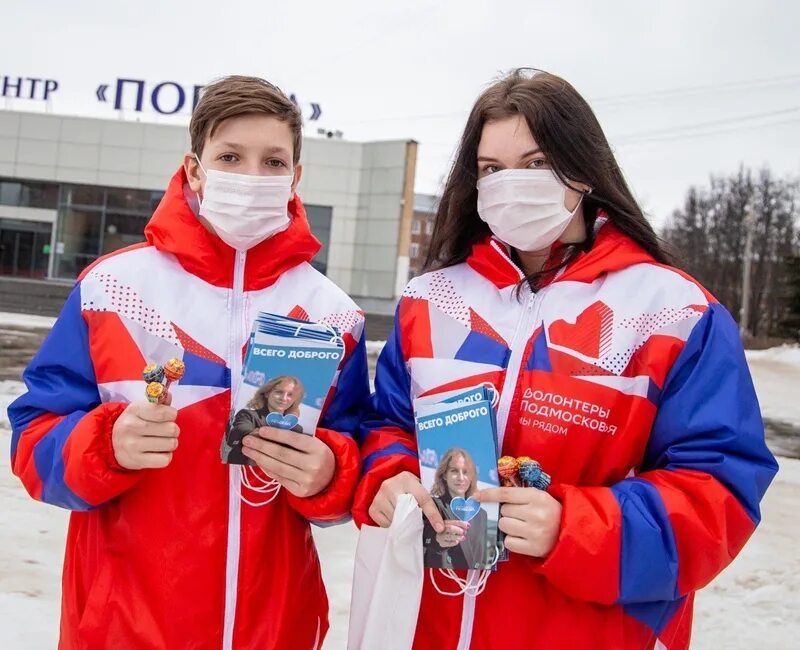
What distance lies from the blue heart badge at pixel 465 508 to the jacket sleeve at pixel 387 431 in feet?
0.72

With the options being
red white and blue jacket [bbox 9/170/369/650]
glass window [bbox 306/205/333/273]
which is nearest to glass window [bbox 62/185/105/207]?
glass window [bbox 306/205/333/273]

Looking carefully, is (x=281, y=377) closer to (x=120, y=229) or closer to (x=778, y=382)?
(x=778, y=382)

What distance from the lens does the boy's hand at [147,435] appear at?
161 centimetres

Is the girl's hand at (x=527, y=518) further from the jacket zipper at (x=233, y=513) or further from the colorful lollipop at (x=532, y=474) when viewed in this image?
the jacket zipper at (x=233, y=513)

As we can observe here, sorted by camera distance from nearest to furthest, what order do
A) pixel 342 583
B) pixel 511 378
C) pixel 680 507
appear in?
pixel 680 507
pixel 511 378
pixel 342 583

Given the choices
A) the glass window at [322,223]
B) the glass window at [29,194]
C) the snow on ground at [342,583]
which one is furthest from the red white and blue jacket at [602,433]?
the glass window at [29,194]

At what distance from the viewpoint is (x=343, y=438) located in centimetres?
179

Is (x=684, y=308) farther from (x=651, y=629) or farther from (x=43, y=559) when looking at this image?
(x=43, y=559)

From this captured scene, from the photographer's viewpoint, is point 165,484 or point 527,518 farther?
point 165,484

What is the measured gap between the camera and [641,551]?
4.79 feet

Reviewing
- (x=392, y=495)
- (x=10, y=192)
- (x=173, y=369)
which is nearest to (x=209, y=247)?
(x=173, y=369)

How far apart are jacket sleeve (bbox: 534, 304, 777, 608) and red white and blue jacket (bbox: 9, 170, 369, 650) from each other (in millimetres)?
576

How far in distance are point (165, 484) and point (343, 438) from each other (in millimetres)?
464

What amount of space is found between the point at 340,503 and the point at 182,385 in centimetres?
50
